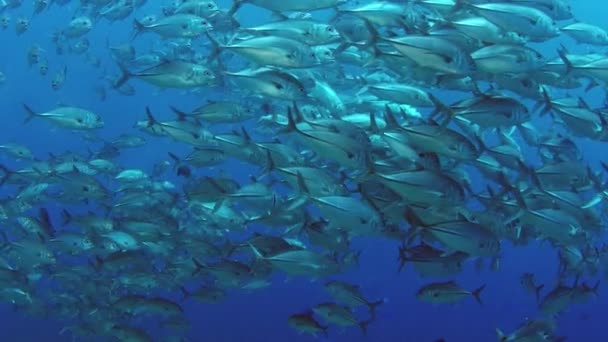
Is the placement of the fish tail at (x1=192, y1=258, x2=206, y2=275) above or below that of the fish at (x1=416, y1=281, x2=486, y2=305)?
below

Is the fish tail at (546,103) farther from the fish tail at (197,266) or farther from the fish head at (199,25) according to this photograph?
the fish tail at (197,266)

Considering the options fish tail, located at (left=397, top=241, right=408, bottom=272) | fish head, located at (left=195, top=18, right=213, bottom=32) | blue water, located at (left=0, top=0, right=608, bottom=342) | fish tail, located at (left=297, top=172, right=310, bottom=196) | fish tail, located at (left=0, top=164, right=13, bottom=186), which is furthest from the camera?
blue water, located at (left=0, top=0, right=608, bottom=342)

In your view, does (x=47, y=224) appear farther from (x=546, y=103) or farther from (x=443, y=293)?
(x=546, y=103)

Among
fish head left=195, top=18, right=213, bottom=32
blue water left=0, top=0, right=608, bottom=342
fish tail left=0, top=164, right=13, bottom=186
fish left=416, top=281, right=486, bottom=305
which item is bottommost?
blue water left=0, top=0, right=608, bottom=342

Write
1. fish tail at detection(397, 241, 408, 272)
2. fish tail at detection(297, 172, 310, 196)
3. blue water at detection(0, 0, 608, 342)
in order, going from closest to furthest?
fish tail at detection(297, 172, 310, 196) < fish tail at detection(397, 241, 408, 272) < blue water at detection(0, 0, 608, 342)

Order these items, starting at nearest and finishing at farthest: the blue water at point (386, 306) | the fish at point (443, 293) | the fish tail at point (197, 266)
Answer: the fish at point (443, 293), the fish tail at point (197, 266), the blue water at point (386, 306)


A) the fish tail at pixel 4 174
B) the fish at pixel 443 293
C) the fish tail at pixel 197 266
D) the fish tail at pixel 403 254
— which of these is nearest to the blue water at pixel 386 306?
the fish tail at pixel 4 174

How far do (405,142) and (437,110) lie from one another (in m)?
0.43

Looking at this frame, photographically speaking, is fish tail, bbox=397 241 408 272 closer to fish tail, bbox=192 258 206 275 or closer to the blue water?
fish tail, bbox=192 258 206 275

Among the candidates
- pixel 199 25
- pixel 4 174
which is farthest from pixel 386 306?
pixel 199 25

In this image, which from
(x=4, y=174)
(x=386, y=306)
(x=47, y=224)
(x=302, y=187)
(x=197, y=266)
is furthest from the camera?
(x=386, y=306)

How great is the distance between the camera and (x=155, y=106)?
38594 millimetres

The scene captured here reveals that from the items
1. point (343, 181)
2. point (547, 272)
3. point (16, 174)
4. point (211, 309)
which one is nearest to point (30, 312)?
point (16, 174)

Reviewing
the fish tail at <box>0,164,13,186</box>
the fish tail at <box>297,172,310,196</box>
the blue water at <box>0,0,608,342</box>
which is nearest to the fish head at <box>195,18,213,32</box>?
the fish tail at <box>297,172,310,196</box>
